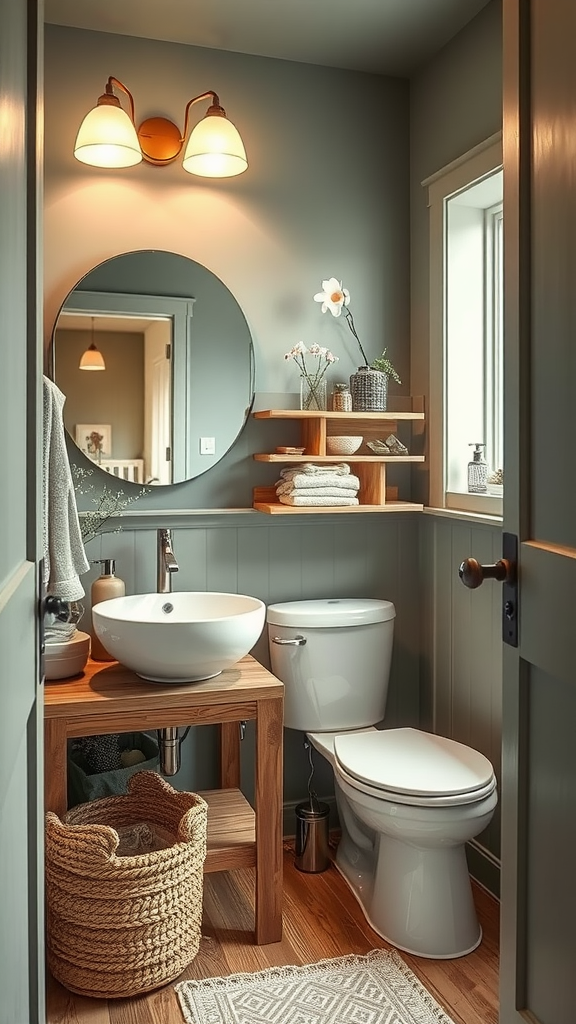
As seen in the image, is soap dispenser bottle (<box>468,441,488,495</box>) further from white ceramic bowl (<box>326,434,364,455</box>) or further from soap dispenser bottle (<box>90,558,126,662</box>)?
soap dispenser bottle (<box>90,558,126,662</box>)

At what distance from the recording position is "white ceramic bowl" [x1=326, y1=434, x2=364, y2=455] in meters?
2.66

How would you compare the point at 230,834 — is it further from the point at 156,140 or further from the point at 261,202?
the point at 156,140

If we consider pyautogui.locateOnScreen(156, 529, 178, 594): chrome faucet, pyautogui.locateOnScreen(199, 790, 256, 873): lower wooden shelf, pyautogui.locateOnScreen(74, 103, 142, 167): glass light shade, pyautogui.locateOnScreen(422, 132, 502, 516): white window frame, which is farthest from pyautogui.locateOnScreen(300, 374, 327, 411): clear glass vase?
pyautogui.locateOnScreen(199, 790, 256, 873): lower wooden shelf

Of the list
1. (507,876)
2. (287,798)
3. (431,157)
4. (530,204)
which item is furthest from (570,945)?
(431,157)

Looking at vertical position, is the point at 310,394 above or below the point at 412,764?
above

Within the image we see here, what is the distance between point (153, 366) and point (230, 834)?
53.2 inches

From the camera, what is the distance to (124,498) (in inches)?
102

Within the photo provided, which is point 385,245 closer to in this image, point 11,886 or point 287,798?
point 287,798

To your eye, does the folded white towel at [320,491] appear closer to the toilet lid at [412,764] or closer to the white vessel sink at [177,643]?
the white vessel sink at [177,643]

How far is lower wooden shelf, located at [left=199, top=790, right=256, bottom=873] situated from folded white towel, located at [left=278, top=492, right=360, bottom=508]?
89 cm

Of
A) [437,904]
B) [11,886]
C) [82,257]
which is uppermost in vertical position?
[82,257]

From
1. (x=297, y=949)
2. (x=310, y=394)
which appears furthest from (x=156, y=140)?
(x=297, y=949)

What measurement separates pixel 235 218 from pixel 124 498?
0.93 meters

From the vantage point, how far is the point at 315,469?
262cm
